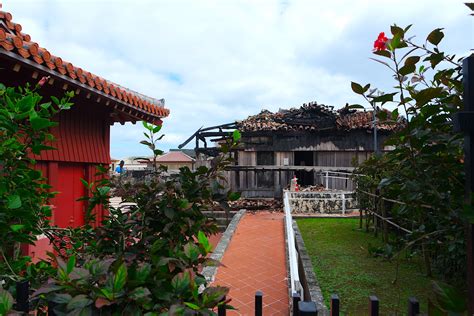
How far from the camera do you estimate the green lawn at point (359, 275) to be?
12.8 ft

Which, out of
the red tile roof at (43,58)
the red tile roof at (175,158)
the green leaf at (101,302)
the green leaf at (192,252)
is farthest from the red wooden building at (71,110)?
the red tile roof at (175,158)

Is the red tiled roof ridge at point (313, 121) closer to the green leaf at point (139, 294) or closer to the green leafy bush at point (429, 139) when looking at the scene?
the green leafy bush at point (429, 139)

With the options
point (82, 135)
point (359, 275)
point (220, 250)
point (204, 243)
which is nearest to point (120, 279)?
point (204, 243)

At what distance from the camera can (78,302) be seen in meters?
1.05

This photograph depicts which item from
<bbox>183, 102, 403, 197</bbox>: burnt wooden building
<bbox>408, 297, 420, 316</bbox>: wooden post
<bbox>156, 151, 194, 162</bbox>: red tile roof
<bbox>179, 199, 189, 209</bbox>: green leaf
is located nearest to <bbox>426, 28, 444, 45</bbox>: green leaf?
<bbox>408, 297, 420, 316</bbox>: wooden post

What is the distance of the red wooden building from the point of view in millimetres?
2732

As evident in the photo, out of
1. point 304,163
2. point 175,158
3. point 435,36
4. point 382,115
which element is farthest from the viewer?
point 175,158

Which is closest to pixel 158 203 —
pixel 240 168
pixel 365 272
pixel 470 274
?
pixel 470 274

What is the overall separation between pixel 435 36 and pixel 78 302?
2216 mm

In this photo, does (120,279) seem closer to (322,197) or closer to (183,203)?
(183,203)

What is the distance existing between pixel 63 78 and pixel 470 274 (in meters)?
3.48

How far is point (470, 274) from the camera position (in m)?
1.25

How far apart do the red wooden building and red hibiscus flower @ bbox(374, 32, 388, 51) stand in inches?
78.8

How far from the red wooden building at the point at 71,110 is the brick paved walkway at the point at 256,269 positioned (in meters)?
2.43
